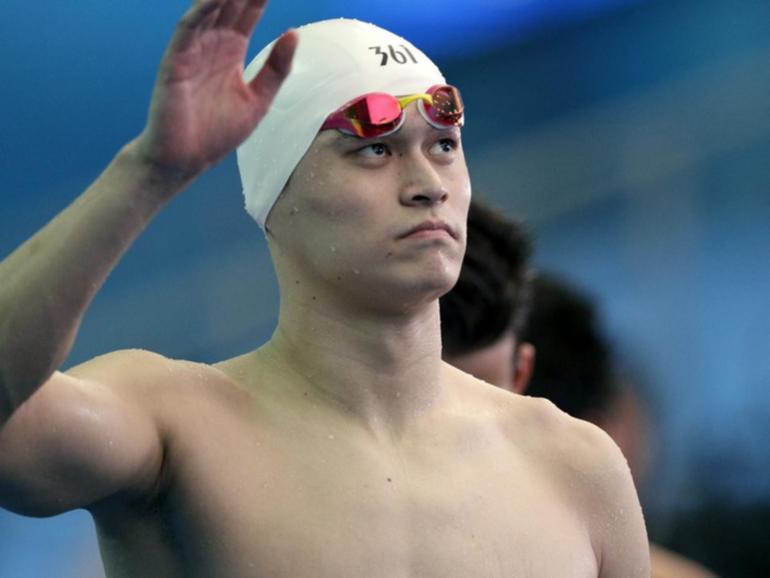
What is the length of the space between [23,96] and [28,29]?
261 millimetres

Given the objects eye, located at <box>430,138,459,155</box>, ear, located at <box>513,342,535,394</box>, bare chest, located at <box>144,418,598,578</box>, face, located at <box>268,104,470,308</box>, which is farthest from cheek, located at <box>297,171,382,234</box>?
ear, located at <box>513,342,535,394</box>

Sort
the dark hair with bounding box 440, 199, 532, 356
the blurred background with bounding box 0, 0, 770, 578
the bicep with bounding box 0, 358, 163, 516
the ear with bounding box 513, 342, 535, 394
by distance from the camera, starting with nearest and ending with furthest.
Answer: the bicep with bounding box 0, 358, 163, 516 < the dark hair with bounding box 440, 199, 532, 356 < the ear with bounding box 513, 342, 535, 394 < the blurred background with bounding box 0, 0, 770, 578

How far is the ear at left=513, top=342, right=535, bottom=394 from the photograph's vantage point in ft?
13.0

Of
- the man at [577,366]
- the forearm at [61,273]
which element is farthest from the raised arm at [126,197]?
the man at [577,366]

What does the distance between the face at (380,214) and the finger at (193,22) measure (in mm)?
480

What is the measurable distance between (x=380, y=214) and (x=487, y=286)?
4.38 feet

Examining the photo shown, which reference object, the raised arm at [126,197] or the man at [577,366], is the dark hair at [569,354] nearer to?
the man at [577,366]

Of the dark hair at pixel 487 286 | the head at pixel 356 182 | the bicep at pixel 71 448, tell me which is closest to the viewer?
the bicep at pixel 71 448

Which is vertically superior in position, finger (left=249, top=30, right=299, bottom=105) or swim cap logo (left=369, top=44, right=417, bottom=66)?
swim cap logo (left=369, top=44, right=417, bottom=66)

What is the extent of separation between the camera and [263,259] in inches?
262

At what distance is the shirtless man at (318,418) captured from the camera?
2102 mm

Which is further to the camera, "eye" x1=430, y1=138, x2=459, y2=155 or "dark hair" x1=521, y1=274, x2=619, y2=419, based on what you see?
"dark hair" x1=521, y1=274, x2=619, y2=419

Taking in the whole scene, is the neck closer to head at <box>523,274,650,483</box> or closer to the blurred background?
head at <box>523,274,650,483</box>

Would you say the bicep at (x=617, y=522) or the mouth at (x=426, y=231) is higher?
the mouth at (x=426, y=231)
